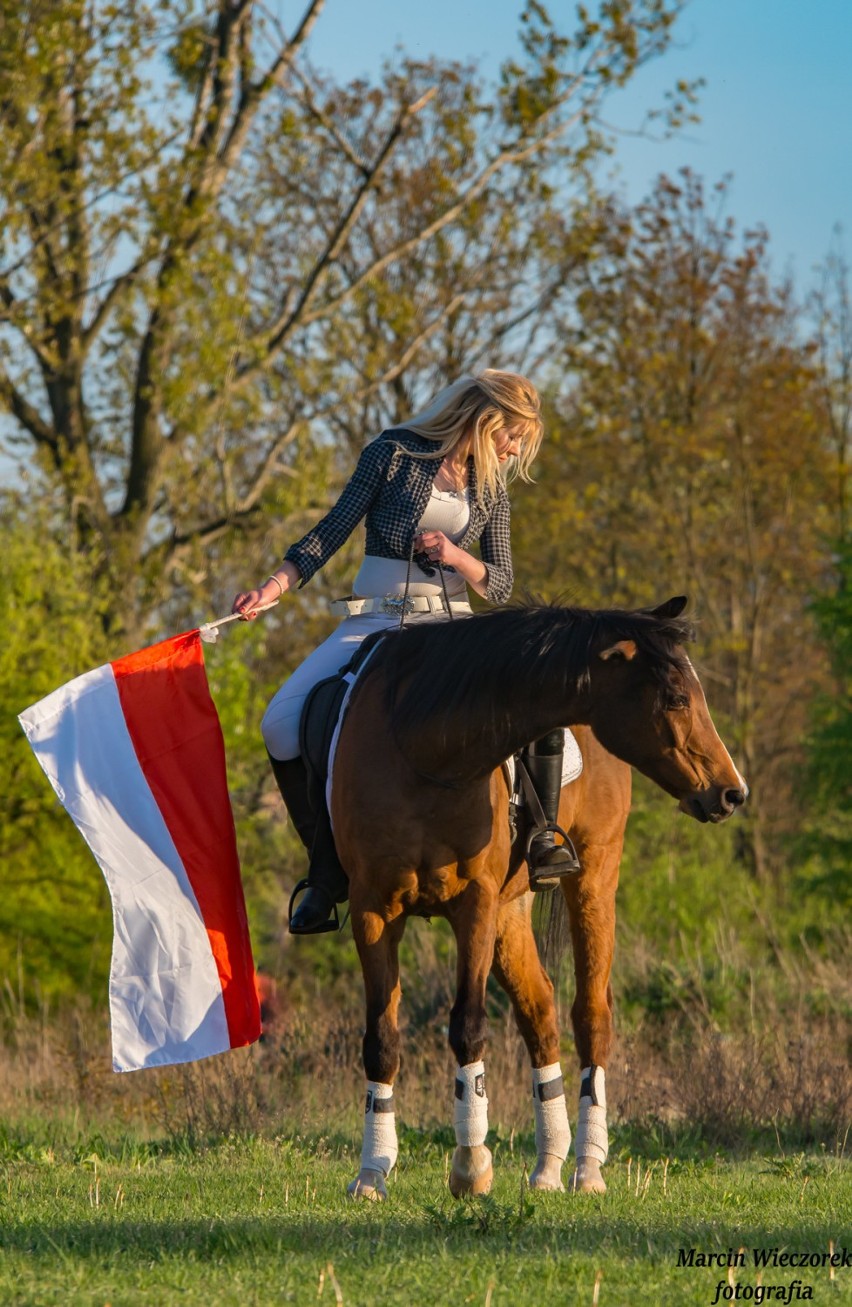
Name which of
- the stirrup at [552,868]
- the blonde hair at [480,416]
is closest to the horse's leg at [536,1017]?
the stirrup at [552,868]

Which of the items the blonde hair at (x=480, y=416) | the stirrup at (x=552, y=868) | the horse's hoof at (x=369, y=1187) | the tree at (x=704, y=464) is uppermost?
the tree at (x=704, y=464)

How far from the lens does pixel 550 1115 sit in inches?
254

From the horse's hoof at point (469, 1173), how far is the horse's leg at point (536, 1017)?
823 millimetres

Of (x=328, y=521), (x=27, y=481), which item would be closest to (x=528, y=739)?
(x=328, y=521)

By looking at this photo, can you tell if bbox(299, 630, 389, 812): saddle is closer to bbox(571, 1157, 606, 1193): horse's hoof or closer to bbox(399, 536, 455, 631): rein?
bbox(399, 536, 455, 631): rein

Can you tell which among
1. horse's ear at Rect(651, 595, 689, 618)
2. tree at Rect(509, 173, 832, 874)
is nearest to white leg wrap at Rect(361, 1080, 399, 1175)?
horse's ear at Rect(651, 595, 689, 618)

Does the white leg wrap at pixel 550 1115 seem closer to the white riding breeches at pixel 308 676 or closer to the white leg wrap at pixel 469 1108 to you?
the white leg wrap at pixel 469 1108

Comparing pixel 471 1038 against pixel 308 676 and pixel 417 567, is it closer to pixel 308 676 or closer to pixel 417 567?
pixel 308 676

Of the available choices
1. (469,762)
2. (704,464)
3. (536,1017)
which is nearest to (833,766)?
(704,464)

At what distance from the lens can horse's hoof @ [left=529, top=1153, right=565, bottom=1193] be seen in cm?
621

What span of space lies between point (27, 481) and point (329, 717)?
602 inches

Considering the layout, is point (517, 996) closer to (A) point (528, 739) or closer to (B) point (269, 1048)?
(A) point (528, 739)

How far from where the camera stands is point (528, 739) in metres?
5.62

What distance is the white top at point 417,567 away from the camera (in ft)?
21.3
